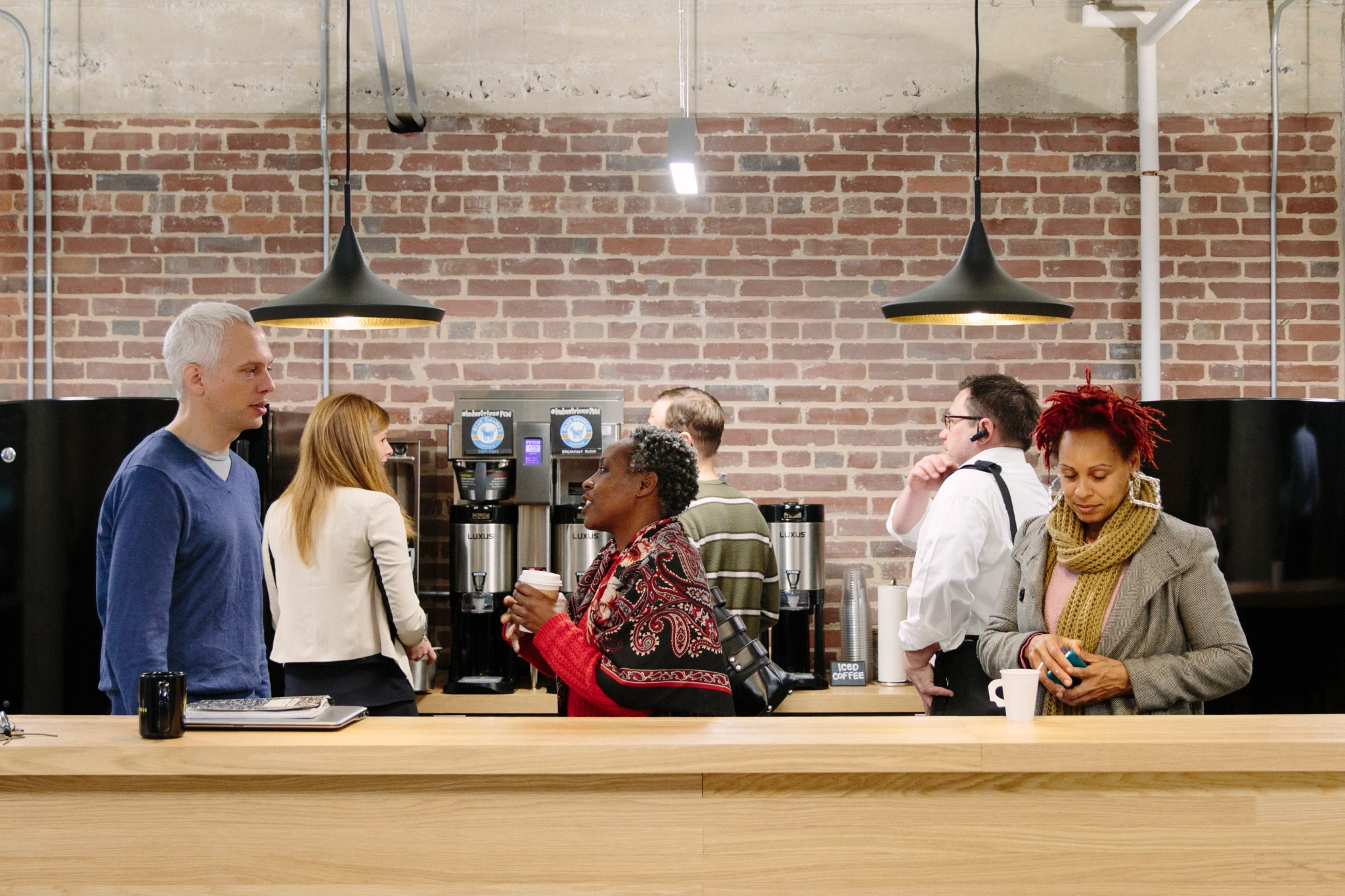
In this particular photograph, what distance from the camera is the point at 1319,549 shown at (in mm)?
3555

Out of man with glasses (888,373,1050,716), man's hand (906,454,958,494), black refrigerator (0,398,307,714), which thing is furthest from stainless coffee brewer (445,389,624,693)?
man with glasses (888,373,1050,716)

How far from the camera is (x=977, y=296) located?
3070 mm

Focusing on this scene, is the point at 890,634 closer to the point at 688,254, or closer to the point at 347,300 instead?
the point at 688,254

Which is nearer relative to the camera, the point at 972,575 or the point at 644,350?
the point at 972,575

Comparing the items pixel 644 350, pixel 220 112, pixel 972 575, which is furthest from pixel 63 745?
pixel 220 112

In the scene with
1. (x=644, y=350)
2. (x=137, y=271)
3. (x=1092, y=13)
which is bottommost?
(x=644, y=350)

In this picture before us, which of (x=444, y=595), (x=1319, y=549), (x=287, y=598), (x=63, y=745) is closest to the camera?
(x=63, y=745)

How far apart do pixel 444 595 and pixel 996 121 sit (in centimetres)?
286

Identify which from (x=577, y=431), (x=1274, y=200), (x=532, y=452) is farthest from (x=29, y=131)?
(x=1274, y=200)

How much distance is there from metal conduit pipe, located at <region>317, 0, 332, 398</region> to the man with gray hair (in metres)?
2.29

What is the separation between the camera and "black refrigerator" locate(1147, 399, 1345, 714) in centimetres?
354

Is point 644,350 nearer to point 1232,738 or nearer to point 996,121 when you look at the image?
point 996,121

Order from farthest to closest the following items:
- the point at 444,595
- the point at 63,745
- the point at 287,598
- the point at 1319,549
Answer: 1. the point at 444,595
2. the point at 1319,549
3. the point at 287,598
4. the point at 63,745

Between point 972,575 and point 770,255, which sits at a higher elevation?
point 770,255
